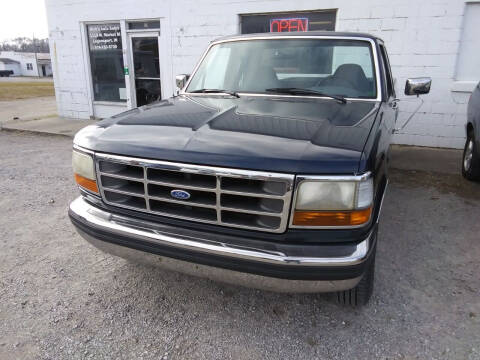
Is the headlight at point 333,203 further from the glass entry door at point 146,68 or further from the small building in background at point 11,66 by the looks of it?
the small building in background at point 11,66

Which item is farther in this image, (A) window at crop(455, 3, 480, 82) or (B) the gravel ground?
(A) window at crop(455, 3, 480, 82)

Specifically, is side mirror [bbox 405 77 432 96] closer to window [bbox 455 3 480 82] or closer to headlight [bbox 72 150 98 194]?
headlight [bbox 72 150 98 194]

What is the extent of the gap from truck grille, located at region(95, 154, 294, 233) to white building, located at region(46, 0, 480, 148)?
594 cm

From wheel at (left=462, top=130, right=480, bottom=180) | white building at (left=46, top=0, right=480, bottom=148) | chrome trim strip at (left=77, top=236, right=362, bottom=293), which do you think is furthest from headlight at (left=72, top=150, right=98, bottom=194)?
white building at (left=46, top=0, right=480, bottom=148)

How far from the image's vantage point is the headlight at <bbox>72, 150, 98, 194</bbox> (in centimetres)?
231

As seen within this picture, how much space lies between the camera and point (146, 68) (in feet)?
29.9

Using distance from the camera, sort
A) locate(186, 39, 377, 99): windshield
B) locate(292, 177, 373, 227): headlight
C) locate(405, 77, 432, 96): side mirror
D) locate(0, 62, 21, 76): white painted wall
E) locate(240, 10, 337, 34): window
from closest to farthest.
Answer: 1. locate(292, 177, 373, 227): headlight
2. locate(186, 39, 377, 99): windshield
3. locate(405, 77, 432, 96): side mirror
4. locate(240, 10, 337, 34): window
5. locate(0, 62, 21, 76): white painted wall

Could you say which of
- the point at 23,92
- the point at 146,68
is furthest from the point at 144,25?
the point at 23,92

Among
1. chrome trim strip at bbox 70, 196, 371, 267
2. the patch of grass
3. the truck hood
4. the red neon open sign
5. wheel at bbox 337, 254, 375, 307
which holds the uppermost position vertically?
the red neon open sign

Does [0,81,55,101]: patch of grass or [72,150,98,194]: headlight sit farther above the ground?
[72,150,98,194]: headlight

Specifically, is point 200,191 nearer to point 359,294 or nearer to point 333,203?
point 333,203

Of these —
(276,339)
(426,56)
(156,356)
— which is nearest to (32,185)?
(156,356)

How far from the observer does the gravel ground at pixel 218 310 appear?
216 cm

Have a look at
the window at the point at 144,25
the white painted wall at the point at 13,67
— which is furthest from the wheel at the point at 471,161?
the white painted wall at the point at 13,67
